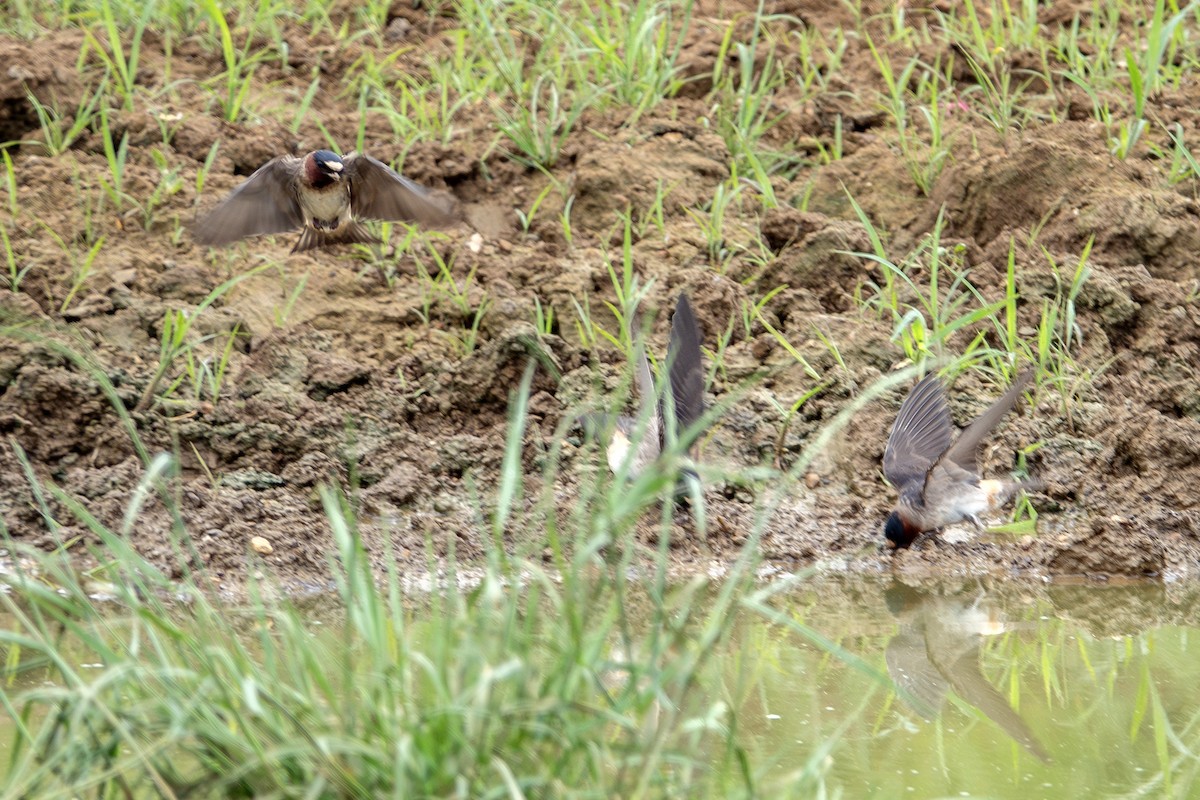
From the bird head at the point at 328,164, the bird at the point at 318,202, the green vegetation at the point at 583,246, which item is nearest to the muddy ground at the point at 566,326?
the green vegetation at the point at 583,246

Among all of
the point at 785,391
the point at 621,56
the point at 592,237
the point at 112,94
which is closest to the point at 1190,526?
the point at 785,391

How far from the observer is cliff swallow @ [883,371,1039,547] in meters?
5.38

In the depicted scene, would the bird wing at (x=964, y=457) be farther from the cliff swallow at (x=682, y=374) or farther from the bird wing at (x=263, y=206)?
the bird wing at (x=263, y=206)

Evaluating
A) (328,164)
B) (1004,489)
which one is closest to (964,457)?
(1004,489)

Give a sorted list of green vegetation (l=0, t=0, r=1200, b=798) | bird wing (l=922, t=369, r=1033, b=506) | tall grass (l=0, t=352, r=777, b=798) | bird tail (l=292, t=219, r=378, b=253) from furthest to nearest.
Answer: bird tail (l=292, t=219, r=378, b=253) < bird wing (l=922, t=369, r=1033, b=506) < green vegetation (l=0, t=0, r=1200, b=798) < tall grass (l=0, t=352, r=777, b=798)

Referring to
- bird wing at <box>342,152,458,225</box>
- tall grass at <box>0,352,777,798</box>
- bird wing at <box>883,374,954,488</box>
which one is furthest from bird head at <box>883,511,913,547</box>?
tall grass at <box>0,352,777,798</box>

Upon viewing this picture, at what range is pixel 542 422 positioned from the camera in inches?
233

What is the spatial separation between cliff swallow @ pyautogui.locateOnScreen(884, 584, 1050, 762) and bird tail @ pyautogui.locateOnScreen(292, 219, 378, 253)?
8.50ft

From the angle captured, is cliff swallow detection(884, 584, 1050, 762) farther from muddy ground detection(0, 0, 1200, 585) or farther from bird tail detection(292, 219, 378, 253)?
bird tail detection(292, 219, 378, 253)

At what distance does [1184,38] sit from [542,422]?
400 cm

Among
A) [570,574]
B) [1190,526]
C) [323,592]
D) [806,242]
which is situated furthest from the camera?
[806,242]

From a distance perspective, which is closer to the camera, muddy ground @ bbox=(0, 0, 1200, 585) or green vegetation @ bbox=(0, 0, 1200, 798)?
green vegetation @ bbox=(0, 0, 1200, 798)

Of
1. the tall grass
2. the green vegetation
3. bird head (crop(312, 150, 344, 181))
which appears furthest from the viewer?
bird head (crop(312, 150, 344, 181))

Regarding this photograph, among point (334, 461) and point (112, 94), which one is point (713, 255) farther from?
point (112, 94)
